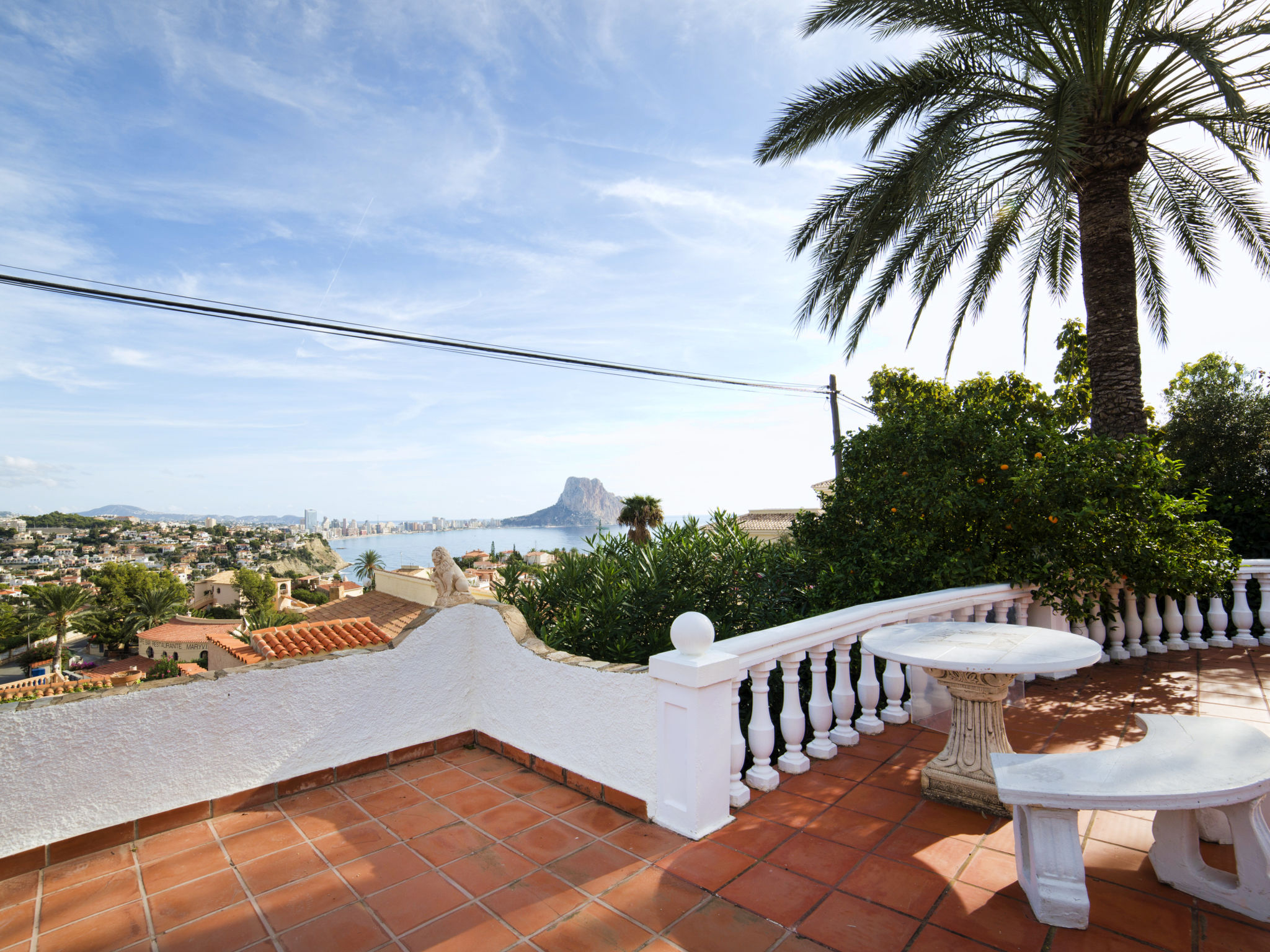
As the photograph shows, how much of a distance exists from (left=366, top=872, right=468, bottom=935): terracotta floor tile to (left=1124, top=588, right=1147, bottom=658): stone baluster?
19.1ft

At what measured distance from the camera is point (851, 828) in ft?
8.69

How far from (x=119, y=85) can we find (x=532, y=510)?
112m

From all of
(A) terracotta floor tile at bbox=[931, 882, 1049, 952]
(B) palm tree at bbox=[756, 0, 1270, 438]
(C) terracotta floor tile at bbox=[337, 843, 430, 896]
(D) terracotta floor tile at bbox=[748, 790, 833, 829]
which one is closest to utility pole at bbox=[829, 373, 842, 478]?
(B) palm tree at bbox=[756, 0, 1270, 438]

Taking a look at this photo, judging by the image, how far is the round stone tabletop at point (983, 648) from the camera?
244 cm

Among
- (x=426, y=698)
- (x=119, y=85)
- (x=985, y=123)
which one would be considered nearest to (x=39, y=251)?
(x=119, y=85)

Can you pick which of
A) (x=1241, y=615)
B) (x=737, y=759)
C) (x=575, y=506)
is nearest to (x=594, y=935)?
(x=737, y=759)

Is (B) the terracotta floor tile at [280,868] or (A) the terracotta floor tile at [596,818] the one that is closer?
(B) the terracotta floor tile at [280,868]

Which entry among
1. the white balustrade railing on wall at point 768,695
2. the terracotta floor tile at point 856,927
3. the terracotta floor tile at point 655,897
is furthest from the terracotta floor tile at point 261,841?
the terracotta floor tile at point 856,927

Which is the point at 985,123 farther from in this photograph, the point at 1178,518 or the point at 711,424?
Answer: the point at 711,424

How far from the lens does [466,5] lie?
6.73 meters

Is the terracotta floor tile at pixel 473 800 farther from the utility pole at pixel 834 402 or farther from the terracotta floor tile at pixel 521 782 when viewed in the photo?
the utility pole at pixel 834 402

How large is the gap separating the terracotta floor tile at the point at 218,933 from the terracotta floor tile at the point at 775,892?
1.69 m

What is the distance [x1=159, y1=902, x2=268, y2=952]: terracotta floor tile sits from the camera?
6.96 feet

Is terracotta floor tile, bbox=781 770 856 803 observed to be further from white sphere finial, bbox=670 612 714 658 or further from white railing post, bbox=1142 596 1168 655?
white railing post, bbox=1142 596 1168 655
